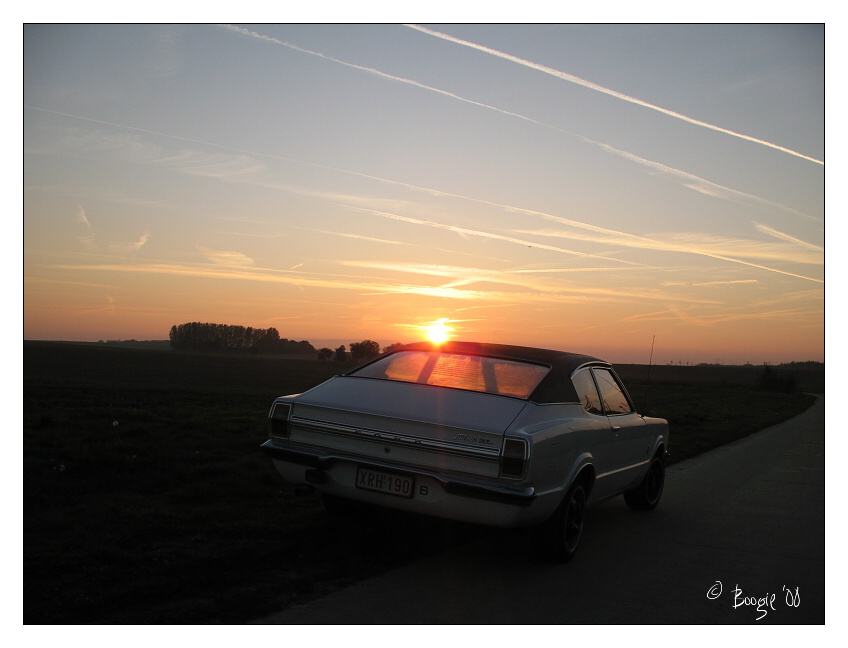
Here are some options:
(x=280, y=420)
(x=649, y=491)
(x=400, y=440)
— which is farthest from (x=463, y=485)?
(x=649, y=491)

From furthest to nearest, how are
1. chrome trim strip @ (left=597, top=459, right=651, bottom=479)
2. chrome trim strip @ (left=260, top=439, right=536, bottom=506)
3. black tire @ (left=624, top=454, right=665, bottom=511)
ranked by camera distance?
black tire @ (left=624, top=454, right=665, bottom=511) → chrome trim strip @ (left=597, top=459, right=651, bottom=479) → chrome trim strip @ (left=260, top=439, right=536, bottom=506)

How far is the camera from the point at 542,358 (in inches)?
254

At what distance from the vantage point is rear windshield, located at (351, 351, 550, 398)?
19.6ft

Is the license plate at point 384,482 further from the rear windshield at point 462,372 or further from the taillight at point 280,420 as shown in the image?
the rear windshield at point 462,372

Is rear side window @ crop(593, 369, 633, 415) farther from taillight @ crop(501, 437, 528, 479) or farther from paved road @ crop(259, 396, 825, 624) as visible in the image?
taillight @ crop(501, 437, 528, 479)

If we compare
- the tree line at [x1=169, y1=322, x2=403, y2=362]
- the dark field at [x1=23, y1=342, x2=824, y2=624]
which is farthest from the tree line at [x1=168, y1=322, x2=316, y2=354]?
the dark field at [x1=23, y1=342, x2=824, y2=624]

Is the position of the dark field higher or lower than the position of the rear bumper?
lower

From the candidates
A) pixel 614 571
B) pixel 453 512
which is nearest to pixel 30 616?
pixel 453 512

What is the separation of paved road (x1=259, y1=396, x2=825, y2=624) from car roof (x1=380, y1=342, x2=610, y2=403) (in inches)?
48.9

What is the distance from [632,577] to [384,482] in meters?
1.87

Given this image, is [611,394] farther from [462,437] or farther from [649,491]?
[462,437]

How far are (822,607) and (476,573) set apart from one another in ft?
7.28

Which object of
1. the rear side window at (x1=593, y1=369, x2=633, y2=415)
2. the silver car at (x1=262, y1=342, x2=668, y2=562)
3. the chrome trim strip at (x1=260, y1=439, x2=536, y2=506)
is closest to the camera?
the chrome trim strip at (x1=260, y1=439, x2=536, y2=506)

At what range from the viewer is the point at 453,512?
520 centimetres
